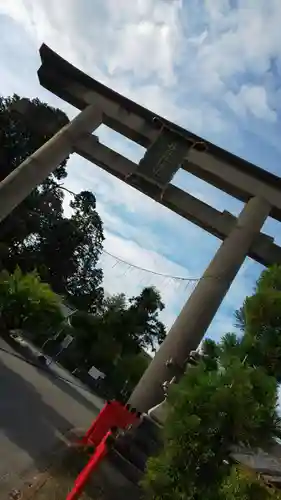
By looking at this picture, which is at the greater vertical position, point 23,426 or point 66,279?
point 66,279

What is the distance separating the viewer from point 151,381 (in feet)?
17.7

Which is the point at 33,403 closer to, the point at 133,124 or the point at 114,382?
the point at 133,124

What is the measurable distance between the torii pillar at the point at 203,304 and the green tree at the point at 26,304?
5.99 meters

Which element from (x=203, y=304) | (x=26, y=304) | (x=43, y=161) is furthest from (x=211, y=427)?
(x=26, y=304)

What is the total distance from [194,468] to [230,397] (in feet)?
1.57

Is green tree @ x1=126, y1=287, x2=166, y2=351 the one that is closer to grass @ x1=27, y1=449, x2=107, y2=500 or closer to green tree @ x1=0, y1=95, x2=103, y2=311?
green tree @ x1=0, y1=95, x2=103, y2=311

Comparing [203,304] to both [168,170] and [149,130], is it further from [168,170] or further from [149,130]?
[149,130]

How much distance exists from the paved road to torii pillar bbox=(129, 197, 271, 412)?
1194 mm

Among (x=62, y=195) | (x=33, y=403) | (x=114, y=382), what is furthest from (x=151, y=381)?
(x=62, y=195)

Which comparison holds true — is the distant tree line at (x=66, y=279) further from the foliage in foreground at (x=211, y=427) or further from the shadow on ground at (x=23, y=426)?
the foliage in foreground at (x=211, y=427)

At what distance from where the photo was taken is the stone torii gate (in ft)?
21.6

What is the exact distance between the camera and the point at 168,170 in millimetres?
7758

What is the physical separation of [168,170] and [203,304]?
2741 mm

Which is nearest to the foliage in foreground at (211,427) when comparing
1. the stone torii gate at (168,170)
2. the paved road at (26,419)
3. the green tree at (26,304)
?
the paved road at (26,419)
